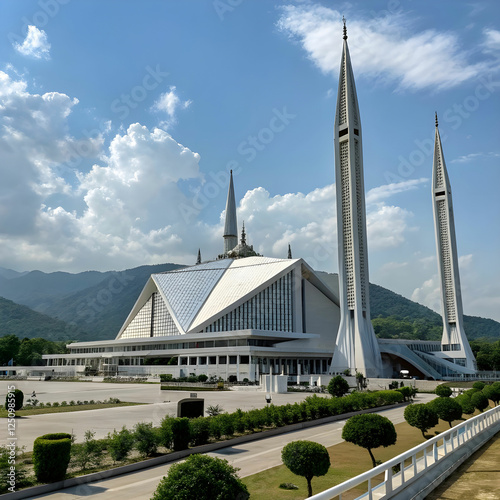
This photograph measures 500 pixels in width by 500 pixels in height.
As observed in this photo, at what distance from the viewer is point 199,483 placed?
573 cm

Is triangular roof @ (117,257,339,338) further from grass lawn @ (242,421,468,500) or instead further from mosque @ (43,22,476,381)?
grass lawn @ (242,421,468,500)

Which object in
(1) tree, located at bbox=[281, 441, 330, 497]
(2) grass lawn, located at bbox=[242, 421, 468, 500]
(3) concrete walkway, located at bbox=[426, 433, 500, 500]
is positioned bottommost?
(2) grass lawn, located at bbox=[242, 421, 468, 500]

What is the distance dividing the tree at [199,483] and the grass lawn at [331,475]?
143 inches

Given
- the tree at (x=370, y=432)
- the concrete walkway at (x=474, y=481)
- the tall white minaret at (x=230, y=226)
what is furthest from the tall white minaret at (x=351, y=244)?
the tall white minaret at (x=230, y=226)

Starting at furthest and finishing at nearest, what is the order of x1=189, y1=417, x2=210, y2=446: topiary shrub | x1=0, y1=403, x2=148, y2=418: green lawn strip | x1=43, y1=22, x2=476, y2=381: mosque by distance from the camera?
x1=43, y1=22, x2=476, y2=381: mosque → x1=0, y1=403, x2=148, y2=418: green lawn strip → x1=189, y1=417, x2=210, y2=446: topiary shrub

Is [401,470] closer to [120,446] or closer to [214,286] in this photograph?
[120,446]

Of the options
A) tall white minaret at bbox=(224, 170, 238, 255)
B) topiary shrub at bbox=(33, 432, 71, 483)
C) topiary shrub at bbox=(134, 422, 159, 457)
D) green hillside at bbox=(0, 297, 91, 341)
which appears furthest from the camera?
green hillside at bbox=(0, 297, 91, 341)

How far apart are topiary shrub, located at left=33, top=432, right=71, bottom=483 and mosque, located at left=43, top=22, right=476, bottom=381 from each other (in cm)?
3901

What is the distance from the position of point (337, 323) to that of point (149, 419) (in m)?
52.0

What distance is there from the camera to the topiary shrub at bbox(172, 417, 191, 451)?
42.9 ft

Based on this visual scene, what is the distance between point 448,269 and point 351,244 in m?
17.5

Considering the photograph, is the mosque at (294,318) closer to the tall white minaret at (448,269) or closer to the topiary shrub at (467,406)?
the tall white minaret at (448,269)

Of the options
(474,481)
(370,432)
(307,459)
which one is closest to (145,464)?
(307,459)

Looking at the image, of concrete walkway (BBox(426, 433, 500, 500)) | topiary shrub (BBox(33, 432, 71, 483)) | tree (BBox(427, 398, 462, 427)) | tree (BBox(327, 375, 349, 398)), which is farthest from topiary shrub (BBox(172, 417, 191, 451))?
tree (BBox(327, 375, 349, 398))
